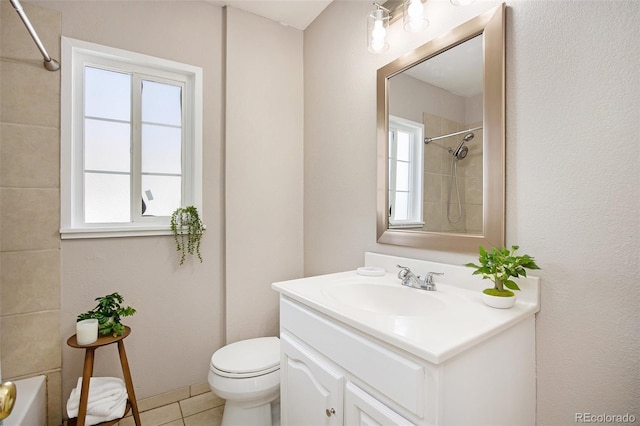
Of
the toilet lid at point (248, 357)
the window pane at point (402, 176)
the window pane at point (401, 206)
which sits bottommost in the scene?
the toilet lid at point (248, 357)

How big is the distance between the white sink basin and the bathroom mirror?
232 mm

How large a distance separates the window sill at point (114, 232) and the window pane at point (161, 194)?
4.9 inches

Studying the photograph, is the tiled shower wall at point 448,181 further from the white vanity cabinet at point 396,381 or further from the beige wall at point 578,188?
the white vanity cabinet at point 396,381

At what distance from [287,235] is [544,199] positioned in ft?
5.08

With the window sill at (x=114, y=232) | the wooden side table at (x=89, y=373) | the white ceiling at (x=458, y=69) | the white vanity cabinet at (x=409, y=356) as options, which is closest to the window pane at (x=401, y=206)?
the white vanity cabinet at (x=409, y=356)

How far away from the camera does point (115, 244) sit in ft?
5.36

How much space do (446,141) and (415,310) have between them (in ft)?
2.33

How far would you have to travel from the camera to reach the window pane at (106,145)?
1.65 metres

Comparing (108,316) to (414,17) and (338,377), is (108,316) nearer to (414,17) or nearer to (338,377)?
(338,377)

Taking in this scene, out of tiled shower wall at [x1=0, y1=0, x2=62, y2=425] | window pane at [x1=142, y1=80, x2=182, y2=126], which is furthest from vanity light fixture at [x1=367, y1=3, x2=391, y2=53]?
tiled shower wall at [x1=0, y1=0, x2=62, y2=425]

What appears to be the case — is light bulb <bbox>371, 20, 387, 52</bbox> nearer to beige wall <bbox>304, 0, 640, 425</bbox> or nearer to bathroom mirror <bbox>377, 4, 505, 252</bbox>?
bathroom mirror <bbox>377, 4, 505, 252</bbox>

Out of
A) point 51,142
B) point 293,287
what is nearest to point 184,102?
point 51,142

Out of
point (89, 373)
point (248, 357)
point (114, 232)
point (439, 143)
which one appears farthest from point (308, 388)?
point (114, 232)

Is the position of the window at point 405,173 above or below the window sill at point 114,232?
above
